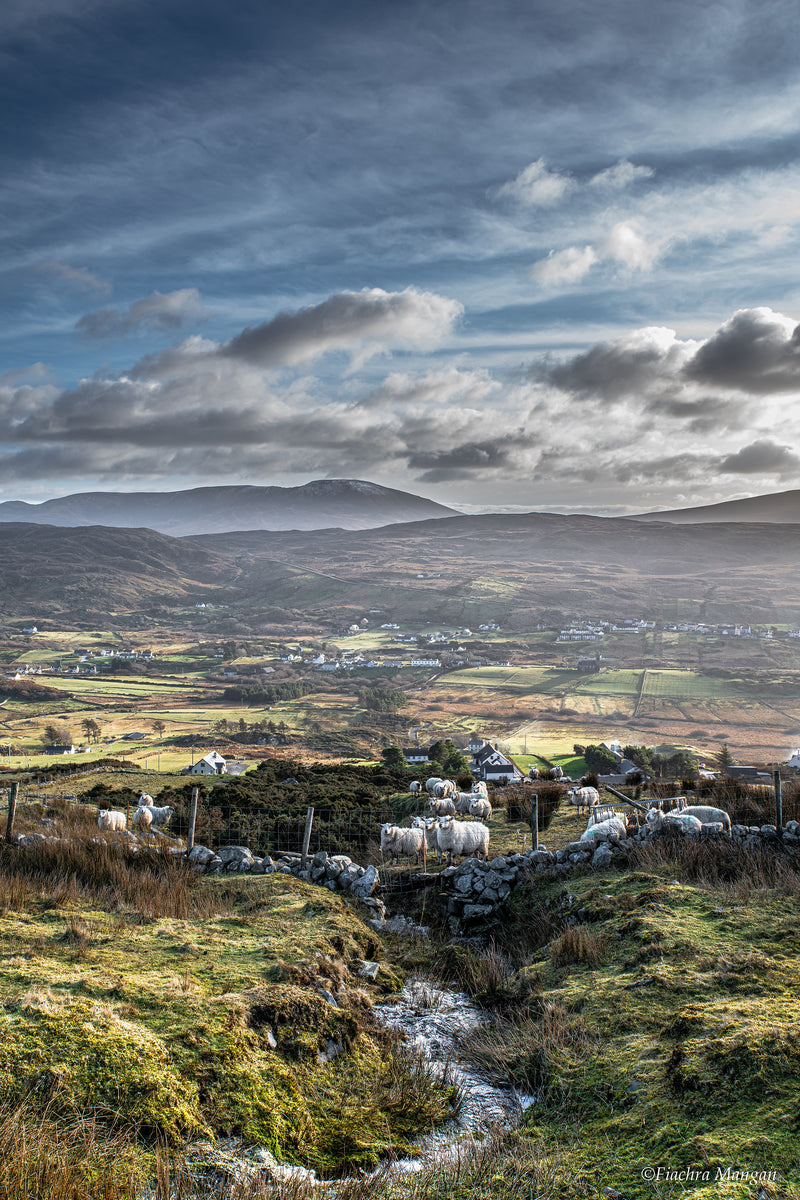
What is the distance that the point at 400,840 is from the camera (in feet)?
41.8

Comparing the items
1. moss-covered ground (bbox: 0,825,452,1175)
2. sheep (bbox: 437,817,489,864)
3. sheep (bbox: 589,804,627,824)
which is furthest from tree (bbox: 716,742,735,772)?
moss-covered ground (bbox: 0,825,452,1175)

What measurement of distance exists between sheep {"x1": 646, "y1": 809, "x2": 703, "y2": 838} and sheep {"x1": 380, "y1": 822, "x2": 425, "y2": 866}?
4.38 meters

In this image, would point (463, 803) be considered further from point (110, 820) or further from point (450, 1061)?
point (450, 1061)

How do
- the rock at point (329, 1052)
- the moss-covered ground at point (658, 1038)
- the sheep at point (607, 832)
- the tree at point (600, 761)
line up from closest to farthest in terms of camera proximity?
the moss-covered ground at point (658, 1038) → the rock at point (329, 1052) → the sheep at point (607, 832) → the tree at point (600, 761)

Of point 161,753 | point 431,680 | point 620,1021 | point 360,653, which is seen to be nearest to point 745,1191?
point 620,1021

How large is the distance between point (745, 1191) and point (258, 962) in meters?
4.49

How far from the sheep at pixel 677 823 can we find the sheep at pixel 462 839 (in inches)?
128

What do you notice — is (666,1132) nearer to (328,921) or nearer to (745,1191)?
(745,1191)

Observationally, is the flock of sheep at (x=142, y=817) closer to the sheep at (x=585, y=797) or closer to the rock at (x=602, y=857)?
the rock at (x=602, y=857)

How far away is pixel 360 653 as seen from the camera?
147 m

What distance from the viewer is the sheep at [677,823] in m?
10.7

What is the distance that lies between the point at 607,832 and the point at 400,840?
4.06m

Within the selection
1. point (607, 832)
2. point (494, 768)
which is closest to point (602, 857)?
point (607, 832)

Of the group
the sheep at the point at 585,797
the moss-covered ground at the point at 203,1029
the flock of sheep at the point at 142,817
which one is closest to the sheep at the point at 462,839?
the moss-covered ground at the point at 203,1029
